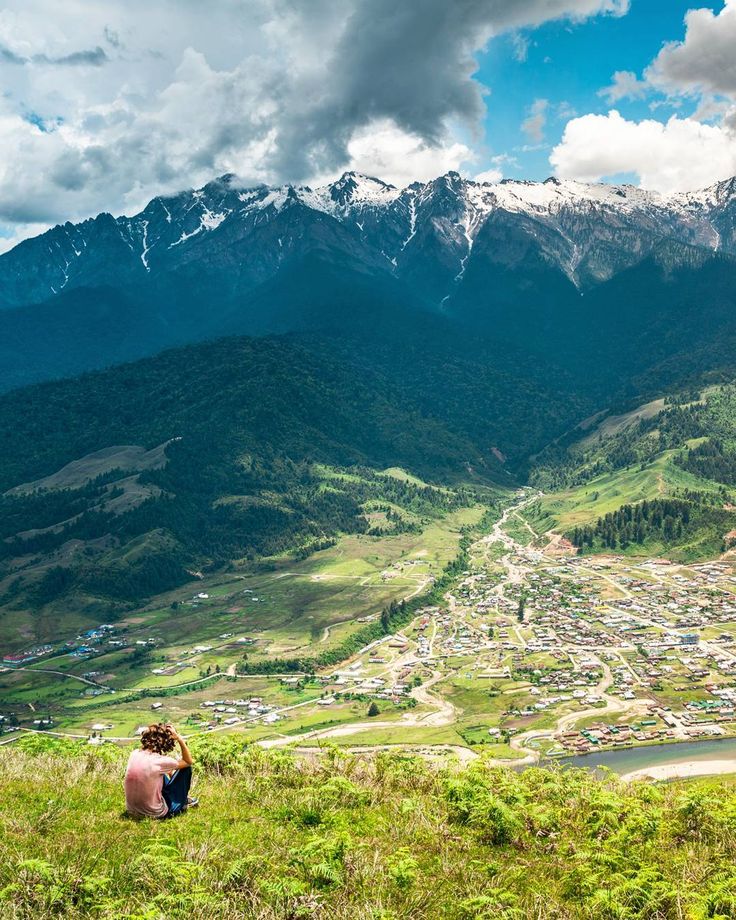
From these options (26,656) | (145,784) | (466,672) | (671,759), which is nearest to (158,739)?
(145,784)

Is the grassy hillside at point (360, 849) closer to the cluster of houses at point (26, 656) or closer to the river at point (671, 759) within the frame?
the river at point (671, 759)

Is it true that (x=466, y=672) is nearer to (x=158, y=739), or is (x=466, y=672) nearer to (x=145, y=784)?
(x=158, y=739)

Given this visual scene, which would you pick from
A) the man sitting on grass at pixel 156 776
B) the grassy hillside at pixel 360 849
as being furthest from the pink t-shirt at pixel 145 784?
the grassy hillside at pixel 360 849

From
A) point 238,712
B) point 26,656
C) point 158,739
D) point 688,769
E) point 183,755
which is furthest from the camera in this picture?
point 26,656

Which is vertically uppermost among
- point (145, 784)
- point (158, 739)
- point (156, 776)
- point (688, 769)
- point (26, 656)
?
point (158, 739)

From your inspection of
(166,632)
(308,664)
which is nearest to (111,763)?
(308,664)

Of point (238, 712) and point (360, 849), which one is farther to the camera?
point (238, 712)

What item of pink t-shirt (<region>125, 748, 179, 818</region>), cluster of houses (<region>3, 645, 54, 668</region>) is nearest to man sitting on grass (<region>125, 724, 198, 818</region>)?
pink t-shirt (<region>125, 748, 179, 818</region>)
